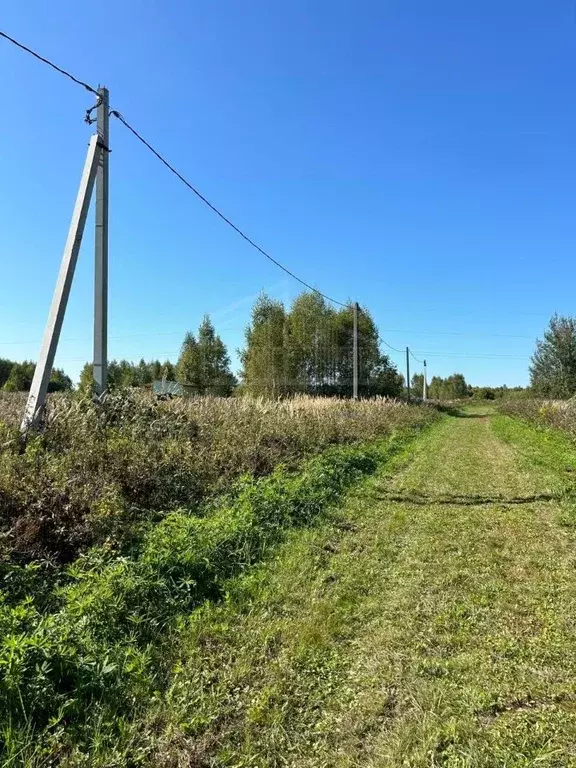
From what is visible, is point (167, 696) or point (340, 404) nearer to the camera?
point (167, 696)

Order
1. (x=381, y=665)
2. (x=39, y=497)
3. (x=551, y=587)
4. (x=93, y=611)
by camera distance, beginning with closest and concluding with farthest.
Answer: (x=381, y=665) < (x=93, y=611) < (x=551, y=587) < (x=39, y=497)

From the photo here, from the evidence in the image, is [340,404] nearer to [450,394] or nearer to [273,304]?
[273,304]

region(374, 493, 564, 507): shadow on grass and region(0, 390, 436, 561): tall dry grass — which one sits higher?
region(0, 390, 436, 561): tall dry grass

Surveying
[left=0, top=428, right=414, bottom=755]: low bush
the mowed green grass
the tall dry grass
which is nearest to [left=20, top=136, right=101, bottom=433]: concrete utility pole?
the tall dry grass

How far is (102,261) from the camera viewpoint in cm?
754

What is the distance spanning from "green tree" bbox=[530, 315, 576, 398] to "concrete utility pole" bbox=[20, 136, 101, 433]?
115ft

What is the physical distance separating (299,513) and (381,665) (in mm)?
3447

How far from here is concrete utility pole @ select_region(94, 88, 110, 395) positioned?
749cm

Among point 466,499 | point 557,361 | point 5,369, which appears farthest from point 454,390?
point 466,499

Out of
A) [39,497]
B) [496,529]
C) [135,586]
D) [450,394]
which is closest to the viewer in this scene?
[135,586]

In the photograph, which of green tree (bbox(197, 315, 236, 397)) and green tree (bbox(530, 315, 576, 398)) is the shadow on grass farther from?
green tree (bbox(197, 315, 236, 397))

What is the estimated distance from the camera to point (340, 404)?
755 inches

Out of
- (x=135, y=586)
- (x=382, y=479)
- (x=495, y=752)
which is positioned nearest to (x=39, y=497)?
(x=135, y=586)

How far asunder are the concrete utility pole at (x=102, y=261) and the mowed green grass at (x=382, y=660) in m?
4.08
